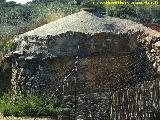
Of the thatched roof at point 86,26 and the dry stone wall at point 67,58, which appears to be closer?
the dry stone wall at point 67,58

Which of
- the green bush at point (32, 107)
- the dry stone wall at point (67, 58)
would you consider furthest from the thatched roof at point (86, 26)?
the green bush at point (32, 107)

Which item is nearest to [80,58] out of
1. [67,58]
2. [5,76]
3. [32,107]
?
[67,58]

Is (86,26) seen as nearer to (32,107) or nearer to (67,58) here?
(67,58)

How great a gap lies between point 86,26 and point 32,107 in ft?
9.82

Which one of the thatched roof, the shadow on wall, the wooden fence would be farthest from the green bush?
the shadow on wall

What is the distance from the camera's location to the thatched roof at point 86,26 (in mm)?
10570

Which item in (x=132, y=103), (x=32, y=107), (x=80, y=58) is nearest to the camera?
(x=132, y=103)

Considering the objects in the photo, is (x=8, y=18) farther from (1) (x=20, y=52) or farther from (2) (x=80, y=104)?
(2) (x=80, y=104)

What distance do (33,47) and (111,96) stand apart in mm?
3249

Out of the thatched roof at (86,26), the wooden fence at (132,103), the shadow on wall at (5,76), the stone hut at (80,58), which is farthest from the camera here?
the shadow on wall at (5,76)

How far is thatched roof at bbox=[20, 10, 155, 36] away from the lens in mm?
10570

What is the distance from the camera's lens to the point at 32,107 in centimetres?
862

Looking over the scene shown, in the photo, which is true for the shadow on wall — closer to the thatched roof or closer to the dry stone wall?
the dry stone wall

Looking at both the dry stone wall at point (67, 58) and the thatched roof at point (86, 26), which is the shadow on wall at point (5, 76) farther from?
the thatched roof at point (86, 26)
